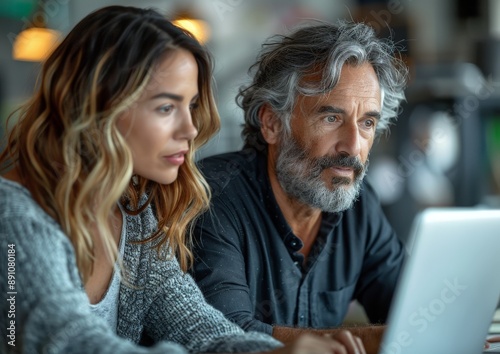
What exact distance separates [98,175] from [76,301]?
25 cm

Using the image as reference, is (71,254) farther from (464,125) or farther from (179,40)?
(464,125)

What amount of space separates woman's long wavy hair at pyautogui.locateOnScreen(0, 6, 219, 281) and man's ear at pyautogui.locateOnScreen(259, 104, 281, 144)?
0.75 metres

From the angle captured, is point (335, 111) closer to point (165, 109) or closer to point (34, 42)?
point (165, 109)

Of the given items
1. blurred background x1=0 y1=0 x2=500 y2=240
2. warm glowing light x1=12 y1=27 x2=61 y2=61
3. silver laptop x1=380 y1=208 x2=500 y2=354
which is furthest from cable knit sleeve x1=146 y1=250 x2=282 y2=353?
blurred background x1=0 y1=0 x2=500 y2=240

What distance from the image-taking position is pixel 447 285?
1277 millimetres

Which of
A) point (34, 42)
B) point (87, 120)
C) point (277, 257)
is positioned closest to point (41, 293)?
point (87, 120)

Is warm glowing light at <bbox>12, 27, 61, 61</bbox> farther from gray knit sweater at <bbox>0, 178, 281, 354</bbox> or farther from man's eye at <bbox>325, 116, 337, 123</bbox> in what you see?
Answer: gray knit sweater at <bbox>0, 178, 281, 354</bbox>

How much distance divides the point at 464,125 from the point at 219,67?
8.85 feet

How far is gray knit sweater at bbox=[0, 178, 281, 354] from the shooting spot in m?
1.12

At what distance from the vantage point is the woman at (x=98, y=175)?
1.17m

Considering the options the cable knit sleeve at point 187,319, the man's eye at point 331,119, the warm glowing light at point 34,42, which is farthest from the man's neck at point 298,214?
the warm glowing light at point 34,42

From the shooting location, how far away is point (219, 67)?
289 inches

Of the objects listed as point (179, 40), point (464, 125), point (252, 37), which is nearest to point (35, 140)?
point (179, 40)

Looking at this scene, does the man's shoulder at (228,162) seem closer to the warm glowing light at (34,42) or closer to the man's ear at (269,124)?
the man's ear at (269,124)
